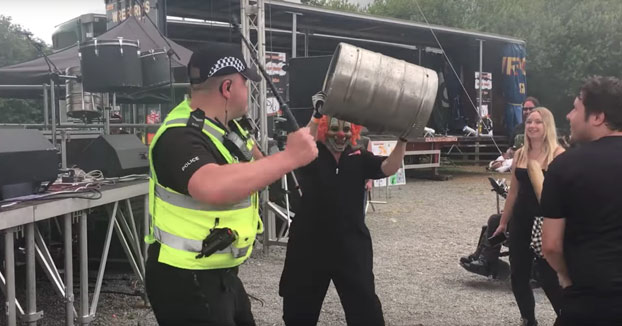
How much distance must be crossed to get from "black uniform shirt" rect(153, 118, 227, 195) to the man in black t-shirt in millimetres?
1399

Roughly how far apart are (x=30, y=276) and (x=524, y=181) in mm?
3347

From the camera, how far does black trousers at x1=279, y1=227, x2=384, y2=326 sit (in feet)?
10.1

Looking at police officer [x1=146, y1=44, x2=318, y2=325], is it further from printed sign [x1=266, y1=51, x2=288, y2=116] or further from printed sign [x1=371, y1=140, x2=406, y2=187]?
printed sign [x1=266, y1=51, x2=288, y2=116]

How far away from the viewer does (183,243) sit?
2109 mm

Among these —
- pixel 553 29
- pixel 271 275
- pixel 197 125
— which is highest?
pixel 553 29

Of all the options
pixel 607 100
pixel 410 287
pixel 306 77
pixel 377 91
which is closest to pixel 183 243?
pixel 377 91

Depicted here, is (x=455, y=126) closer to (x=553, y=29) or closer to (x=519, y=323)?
(x=553, y=29)

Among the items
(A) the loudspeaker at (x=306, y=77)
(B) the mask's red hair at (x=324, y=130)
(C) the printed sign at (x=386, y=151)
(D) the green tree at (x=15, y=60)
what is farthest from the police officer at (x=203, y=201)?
(D) the green tree at (x=15, y=60)

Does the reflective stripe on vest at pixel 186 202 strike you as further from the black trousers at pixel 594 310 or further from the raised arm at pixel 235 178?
the black trousers at pixel 594 310

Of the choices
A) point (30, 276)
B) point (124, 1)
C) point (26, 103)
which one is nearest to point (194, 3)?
point (124, 1)

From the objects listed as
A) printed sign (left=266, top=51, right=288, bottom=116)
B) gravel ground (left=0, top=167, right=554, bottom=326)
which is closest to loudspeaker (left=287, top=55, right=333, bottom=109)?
gravel ground (left=0, top=167, right=554, bottom=326)

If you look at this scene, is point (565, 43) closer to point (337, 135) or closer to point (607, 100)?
point (337, 135)

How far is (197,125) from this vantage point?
2.09 meters

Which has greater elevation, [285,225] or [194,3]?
[194,3]
